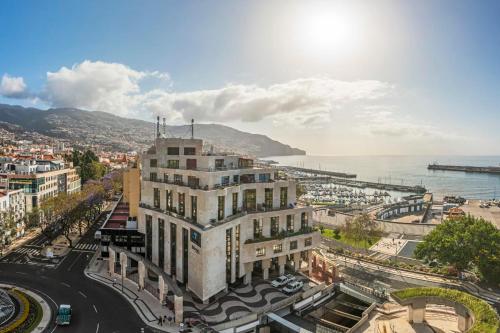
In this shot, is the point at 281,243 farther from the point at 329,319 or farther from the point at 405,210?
the point at 405,210

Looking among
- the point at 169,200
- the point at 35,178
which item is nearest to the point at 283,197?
the point at 169,200

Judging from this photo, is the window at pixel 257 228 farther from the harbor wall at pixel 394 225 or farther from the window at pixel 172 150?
the harbor wall at pixel 394 225

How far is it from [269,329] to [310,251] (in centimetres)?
1907

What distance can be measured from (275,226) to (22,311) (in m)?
35.8

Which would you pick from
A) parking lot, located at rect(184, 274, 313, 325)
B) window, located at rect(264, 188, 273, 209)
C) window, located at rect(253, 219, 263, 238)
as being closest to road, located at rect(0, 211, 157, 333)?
parking lot, located at rect(184, 274, 313, 325)

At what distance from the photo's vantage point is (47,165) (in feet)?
322

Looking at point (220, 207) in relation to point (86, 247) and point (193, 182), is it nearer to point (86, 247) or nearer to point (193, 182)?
point (193, 182)

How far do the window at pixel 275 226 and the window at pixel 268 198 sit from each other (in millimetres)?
2285

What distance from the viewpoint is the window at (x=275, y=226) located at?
2174 inches

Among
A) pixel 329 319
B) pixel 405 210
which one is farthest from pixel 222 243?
pixel 405 210

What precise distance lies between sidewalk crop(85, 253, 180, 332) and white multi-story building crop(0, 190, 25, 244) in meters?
21.2

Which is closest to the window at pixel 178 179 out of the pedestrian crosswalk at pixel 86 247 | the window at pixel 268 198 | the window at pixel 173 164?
the window at pixel 173 164

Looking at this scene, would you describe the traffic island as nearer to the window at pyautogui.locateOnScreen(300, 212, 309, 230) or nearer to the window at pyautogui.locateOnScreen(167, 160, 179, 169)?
the window at pyautogui.locateOnScreen(300, 212, 309, 230)

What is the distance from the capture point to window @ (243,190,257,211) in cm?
5478
